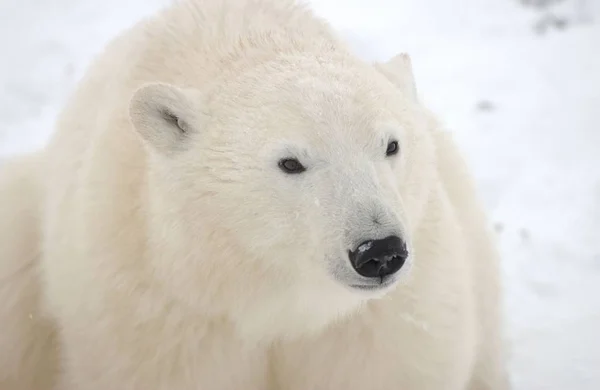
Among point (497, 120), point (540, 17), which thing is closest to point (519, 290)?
point (497, 120)

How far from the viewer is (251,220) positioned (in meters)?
2.29

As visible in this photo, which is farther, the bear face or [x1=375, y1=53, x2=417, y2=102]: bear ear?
[x1=375, y1=53, x2=417, y2=102]: bear ear

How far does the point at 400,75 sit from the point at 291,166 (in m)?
0.60

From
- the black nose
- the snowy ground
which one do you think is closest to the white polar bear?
the black nose

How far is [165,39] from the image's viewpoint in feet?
8.94

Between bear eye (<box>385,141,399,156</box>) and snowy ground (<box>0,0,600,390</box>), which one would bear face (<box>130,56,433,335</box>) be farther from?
snowy ground (<box>0,0,600,390</box>)

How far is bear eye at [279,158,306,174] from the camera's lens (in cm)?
225

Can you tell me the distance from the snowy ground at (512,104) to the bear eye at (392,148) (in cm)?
163

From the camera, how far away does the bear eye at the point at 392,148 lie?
2.34 meters

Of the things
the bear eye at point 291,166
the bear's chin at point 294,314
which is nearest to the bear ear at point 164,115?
the bear eye at point 291,166

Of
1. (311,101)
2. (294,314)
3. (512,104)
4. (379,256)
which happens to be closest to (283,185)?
(311,101)

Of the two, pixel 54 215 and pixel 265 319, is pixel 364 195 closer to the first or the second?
pixel 265 319

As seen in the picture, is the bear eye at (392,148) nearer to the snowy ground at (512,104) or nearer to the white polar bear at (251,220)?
the white polar bear at (251,220)

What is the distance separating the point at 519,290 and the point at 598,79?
1.90 m
